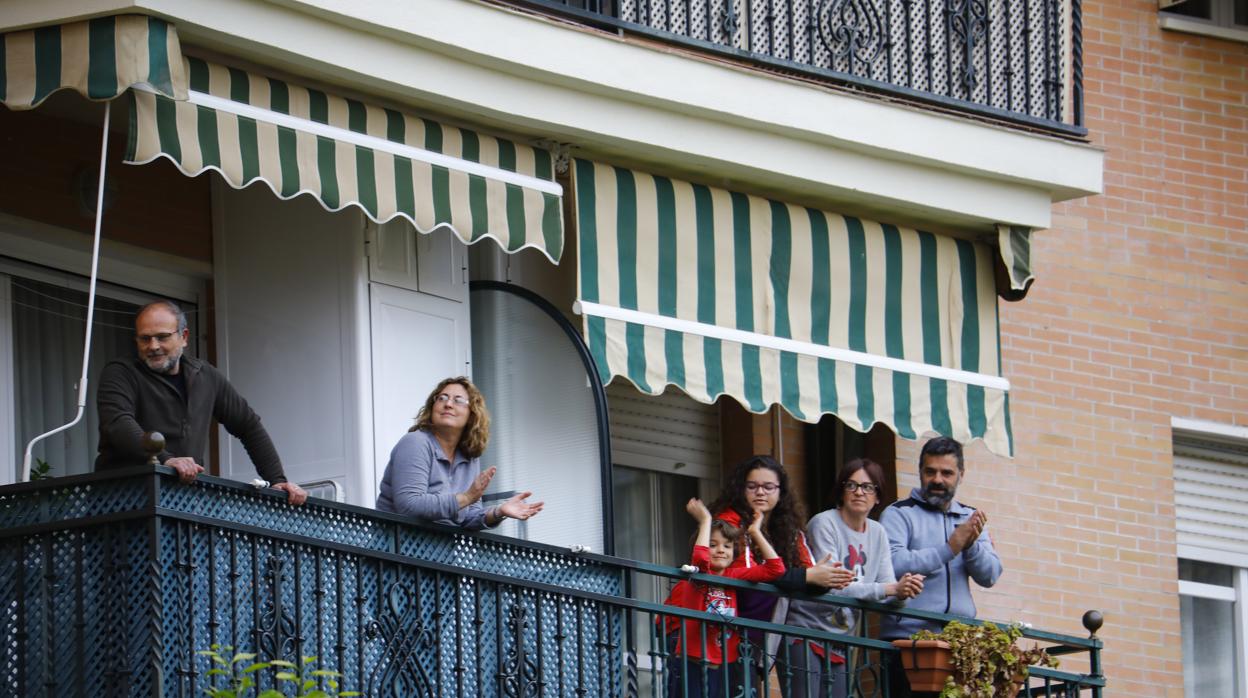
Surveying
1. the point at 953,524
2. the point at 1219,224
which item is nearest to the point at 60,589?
the point at 953,524

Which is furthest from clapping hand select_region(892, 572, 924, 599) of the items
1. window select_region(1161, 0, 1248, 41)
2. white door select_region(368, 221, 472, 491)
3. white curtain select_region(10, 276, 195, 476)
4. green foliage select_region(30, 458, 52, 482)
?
window select_region(1161, 0, 1248, 41)

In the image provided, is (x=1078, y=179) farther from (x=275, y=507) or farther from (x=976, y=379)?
(x=275, y=507)

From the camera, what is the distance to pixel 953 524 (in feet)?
43.3

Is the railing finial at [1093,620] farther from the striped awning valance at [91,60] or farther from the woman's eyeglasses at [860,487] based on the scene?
the striped awning valance at [91,60]

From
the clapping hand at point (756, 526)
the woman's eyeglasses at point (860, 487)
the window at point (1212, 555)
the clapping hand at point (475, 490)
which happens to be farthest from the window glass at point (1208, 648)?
the clapping hand at point (475, 490)

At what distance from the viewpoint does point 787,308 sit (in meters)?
13.6

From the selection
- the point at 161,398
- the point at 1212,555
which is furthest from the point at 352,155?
the point at 1212,555

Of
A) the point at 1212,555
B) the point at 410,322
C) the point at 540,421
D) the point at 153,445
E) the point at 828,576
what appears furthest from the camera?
the point at 1212,555

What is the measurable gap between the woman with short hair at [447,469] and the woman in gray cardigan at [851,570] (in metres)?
1.64

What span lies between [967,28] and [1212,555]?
144 inches

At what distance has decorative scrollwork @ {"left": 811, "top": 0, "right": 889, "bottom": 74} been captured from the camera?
1387 centimetres

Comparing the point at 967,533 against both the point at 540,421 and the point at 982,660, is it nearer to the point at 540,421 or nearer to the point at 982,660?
the point at 982,660

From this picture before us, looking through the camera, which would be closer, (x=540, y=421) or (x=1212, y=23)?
(x=540, y=421)

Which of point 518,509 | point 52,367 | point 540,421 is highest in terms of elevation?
point 52,367
